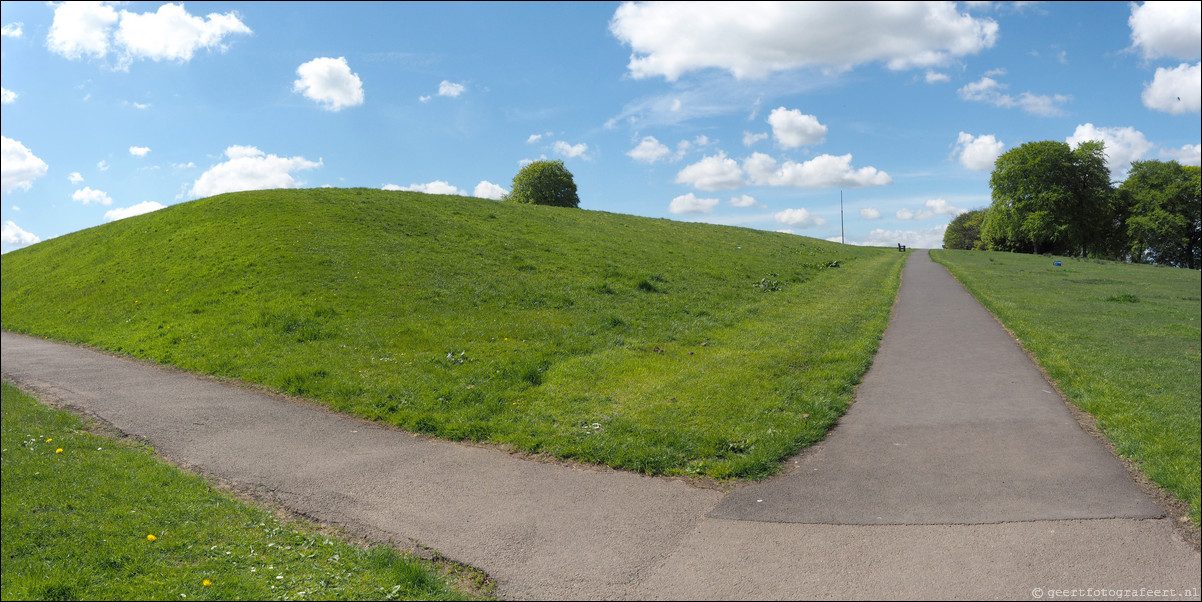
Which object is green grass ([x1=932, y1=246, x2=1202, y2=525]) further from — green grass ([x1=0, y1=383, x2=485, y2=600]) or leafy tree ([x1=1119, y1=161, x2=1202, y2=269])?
leafy tree ([x1=1119, y1=161, x2=1202, y2=269])

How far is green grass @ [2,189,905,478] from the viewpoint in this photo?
8.47m

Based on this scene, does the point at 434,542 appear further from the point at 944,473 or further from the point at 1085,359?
the point at 1085,359

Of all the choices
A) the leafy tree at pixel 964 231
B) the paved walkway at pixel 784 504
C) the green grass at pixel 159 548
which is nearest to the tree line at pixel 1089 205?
the leafy tree at pixel 964 231

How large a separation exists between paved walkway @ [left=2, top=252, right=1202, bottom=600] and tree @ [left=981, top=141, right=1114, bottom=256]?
6461cm

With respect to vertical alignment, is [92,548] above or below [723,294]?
below

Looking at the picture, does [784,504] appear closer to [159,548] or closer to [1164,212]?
[159,548]

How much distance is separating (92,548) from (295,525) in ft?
4.98

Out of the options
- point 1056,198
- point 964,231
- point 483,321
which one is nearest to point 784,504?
point 483,321

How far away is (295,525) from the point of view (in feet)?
18.9

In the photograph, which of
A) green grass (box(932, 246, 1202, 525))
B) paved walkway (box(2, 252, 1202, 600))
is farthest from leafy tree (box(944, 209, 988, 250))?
paved walkway (box(2, 252, 1202, 600))

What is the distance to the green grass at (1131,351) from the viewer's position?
6.63 meters

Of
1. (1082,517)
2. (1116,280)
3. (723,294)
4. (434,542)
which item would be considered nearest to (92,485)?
(434,542)

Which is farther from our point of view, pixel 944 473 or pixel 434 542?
pixel 944 473

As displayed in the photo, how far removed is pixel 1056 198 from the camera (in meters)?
60.2
